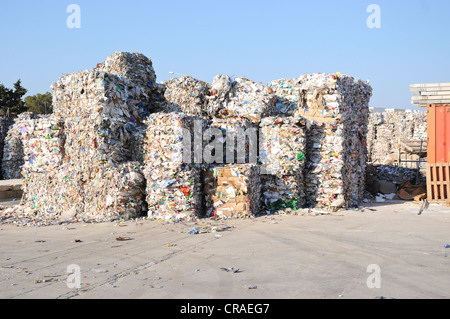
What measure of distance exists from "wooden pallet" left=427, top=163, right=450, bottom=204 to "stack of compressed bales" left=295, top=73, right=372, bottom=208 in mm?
1624

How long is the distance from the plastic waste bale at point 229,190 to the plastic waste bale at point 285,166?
0.74 m

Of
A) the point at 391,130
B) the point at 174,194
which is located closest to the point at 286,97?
the point at 174,194

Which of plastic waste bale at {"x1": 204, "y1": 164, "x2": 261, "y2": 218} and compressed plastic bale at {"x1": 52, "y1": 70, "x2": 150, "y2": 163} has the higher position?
compressed plastic bale at {"x1": 52, "y1": 70, "x2": 150, "y2": 163}

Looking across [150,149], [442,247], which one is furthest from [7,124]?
[442,247]

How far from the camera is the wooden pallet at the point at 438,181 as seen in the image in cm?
898

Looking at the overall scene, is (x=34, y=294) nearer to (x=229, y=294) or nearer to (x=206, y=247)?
(x=229, y=294)

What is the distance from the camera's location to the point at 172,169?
23.5ft

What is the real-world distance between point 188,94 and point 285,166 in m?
3.17

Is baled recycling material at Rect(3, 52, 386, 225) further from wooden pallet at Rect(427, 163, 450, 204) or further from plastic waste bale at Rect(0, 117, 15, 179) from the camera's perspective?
plastic waste bale at Rect(0, 117, 15, 179)

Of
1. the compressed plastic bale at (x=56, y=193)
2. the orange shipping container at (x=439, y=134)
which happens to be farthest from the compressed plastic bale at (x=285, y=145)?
the compressed plastic bale at (x=56, y=193)

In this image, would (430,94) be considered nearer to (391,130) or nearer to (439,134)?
(439,134)

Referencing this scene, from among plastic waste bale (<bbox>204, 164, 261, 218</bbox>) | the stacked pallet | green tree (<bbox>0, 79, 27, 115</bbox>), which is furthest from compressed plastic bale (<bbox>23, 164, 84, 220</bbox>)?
green tree (<bbox>0, 79, 27, 115</bbox>)

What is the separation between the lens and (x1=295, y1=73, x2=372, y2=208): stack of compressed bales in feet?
27.5
